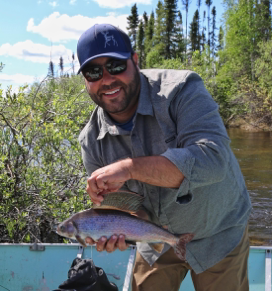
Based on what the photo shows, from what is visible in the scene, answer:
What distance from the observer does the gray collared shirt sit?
2.13 meters

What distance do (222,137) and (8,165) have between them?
430 centimetres

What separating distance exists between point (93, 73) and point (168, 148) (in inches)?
30.0

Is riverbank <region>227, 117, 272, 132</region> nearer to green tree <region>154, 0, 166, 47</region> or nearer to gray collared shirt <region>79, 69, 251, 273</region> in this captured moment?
green tree <region>154, 0, 166, 47</region>

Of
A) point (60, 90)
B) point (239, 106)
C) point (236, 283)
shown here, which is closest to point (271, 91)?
point (239, 106)

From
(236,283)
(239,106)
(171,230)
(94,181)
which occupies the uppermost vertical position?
(94,181)

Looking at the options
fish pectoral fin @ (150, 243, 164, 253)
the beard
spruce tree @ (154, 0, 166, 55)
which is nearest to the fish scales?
fish pectoral fin @ (150, 243, 164, 253)

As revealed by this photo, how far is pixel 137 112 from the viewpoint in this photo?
2504 millimetres

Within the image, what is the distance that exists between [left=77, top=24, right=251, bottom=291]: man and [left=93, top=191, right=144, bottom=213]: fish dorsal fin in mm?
120

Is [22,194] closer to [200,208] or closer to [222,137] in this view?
[200,208]

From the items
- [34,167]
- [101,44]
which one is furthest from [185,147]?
[34,167]

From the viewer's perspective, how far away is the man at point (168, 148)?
2.11 m

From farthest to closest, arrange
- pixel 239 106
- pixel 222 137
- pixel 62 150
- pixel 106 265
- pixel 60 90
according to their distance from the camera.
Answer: pixel 239 106, pixel 60 90, pixel 62 150, pixel 106 265, pixel 222 137

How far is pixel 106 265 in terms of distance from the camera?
4355mm

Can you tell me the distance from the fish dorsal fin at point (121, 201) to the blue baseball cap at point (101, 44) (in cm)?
90
